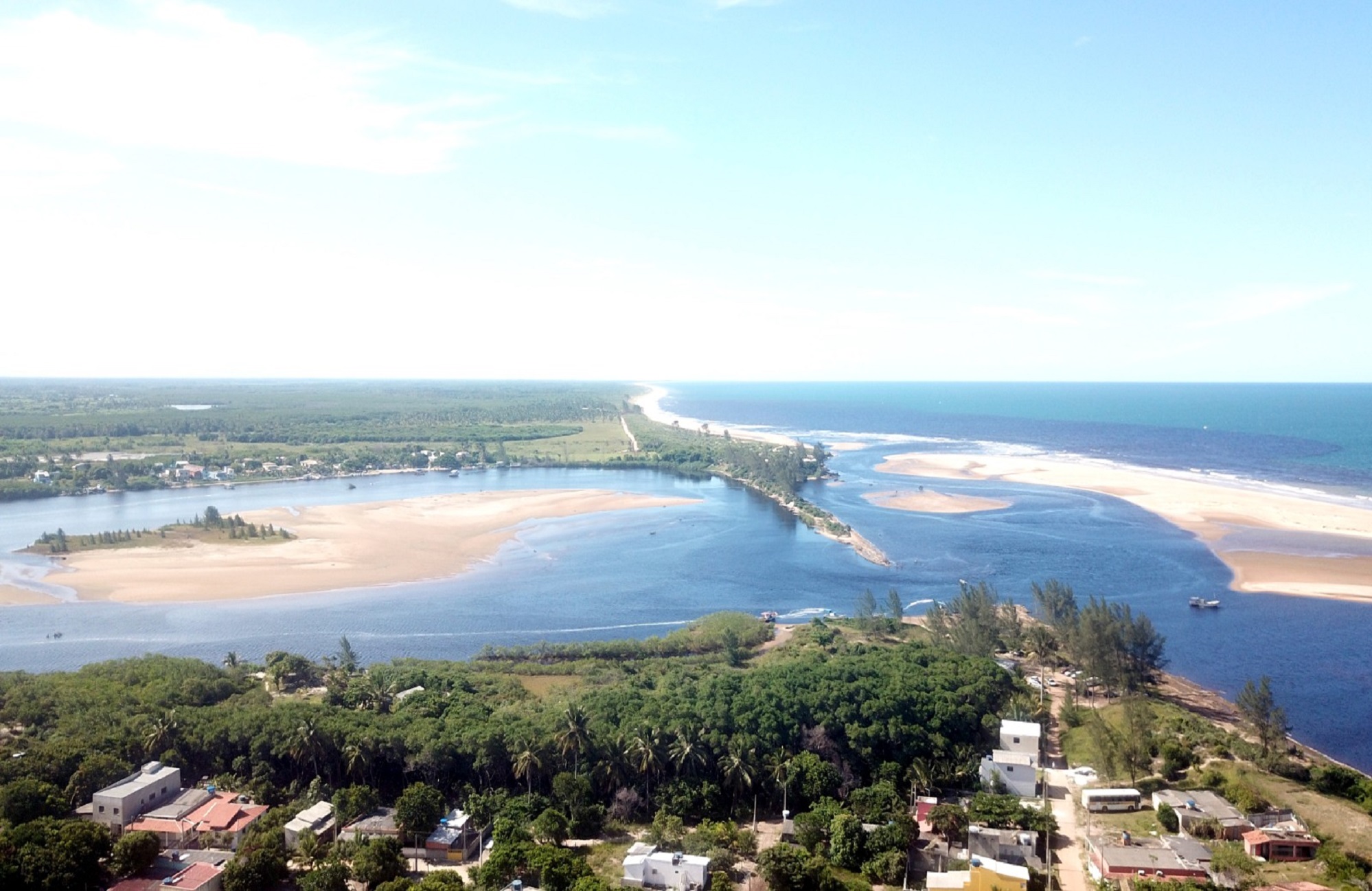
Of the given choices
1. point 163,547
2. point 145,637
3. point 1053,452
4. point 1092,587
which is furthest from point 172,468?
point 1053,452

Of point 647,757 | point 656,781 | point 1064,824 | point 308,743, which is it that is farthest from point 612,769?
point 1064,824

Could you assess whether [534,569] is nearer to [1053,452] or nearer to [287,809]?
[287,809]

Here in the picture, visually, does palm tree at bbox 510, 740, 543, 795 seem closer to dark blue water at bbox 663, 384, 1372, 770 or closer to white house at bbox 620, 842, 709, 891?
white house at bbox 620, 842, 709, 891

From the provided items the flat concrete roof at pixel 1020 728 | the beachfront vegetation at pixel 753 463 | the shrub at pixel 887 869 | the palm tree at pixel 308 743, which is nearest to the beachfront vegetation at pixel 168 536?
the palm tree at pixel 308 743

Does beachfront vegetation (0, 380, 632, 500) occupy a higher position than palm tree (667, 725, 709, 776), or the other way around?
beachfront vegetation (0, 380, 632, 500)

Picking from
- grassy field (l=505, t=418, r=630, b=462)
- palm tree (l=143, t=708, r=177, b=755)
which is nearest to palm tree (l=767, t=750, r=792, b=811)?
palm tree (l=143, t=708, r=177, b=755)
